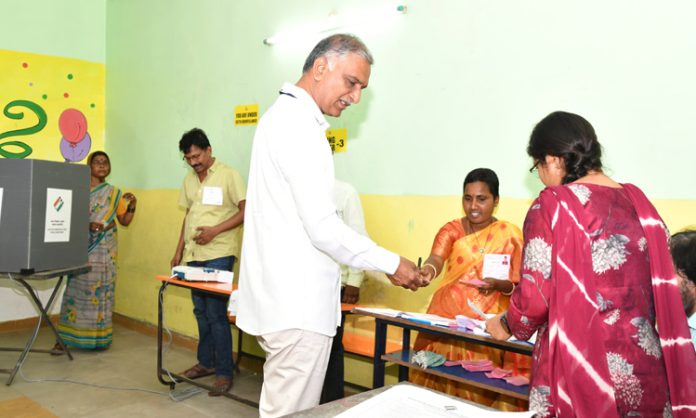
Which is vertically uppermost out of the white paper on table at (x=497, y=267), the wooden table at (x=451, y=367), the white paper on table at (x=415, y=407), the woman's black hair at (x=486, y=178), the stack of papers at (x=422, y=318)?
the woman's black hair at (x=486, y=178)

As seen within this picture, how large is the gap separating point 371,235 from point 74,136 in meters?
3.78

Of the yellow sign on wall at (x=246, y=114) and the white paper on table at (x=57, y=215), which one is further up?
the yellow sign on wall at (x=246, y=114)

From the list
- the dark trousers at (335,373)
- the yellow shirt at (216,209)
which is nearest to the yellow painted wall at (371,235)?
the dark trousers at (335,373)

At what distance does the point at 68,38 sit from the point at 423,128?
13.9 ft

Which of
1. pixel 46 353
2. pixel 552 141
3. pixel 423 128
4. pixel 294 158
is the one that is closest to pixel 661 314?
pixel 552 141

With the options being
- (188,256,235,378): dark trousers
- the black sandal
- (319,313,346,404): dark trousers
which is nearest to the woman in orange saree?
(319,313,346,404): dark trousers

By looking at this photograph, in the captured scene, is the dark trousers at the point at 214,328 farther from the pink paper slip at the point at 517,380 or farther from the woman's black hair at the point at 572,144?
the woman's black hair at the point at 572,144

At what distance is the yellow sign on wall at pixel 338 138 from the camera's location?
3.88 metres

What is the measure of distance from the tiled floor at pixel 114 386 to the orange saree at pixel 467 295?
1367mm

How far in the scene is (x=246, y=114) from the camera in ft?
14.9

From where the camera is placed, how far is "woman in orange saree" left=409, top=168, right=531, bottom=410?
9.32 feet

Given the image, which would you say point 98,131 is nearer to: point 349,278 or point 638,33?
point 349,278

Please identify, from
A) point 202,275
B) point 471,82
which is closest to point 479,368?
point 471,82

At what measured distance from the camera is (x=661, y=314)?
1.44m
